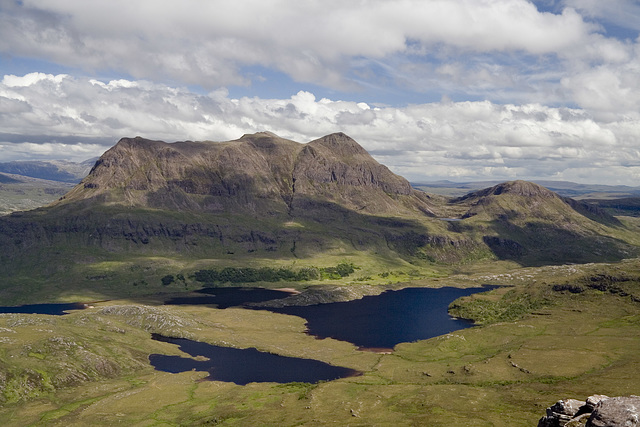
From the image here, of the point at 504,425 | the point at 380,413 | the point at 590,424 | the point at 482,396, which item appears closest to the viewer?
the point at 590,424

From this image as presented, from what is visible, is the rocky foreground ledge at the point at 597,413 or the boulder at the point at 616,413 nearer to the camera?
the boulder at the point at 616,413

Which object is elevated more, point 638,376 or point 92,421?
point 638,376

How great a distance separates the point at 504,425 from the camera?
140500 mm

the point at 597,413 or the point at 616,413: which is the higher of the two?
the point at 616,413

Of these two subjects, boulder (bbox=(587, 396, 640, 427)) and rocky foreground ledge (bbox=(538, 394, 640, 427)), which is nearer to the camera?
boulder (bbox=(587, 396, 640, 427))

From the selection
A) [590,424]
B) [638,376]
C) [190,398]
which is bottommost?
[190,398]

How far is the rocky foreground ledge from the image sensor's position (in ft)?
176

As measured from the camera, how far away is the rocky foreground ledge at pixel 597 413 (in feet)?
176

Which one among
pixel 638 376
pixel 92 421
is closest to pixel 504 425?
pixel 638 376

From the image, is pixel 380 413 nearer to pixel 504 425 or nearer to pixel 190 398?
pixel 504 425

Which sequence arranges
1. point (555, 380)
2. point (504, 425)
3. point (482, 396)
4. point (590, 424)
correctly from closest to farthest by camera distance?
point (590, 424)
point (504, 425)
point (482, 396)
point (555, 380)

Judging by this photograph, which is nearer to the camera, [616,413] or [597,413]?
[616,413]

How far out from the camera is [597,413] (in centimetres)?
5625

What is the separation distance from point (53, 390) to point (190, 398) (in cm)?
5948
